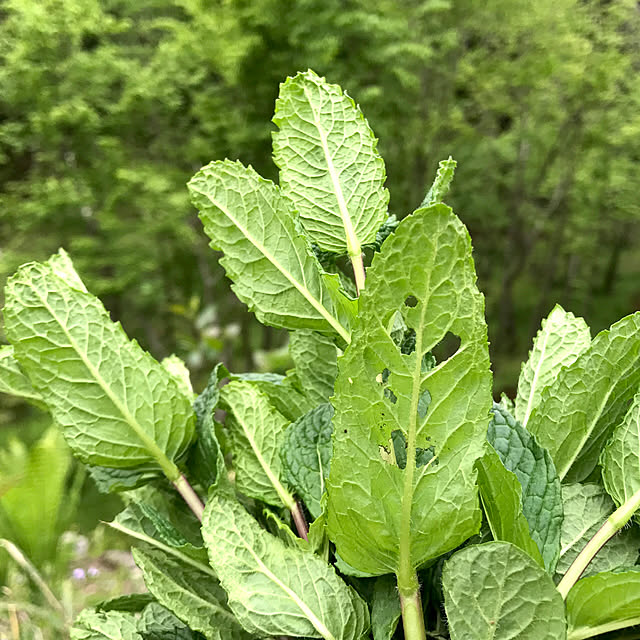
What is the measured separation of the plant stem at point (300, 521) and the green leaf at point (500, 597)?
0.48 ft

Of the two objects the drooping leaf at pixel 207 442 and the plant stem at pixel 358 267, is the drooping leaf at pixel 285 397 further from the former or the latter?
the plant stem at pixel 358 267

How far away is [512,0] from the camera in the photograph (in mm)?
4895

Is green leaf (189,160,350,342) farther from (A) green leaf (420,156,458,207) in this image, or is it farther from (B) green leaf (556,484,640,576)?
(B) green leaf (556,484,640,576)

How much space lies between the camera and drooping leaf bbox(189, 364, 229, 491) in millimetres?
474

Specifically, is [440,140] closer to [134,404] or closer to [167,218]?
[167,218]

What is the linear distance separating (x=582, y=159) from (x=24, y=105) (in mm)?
4967

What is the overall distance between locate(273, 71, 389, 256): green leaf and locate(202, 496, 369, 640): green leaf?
0.71ft

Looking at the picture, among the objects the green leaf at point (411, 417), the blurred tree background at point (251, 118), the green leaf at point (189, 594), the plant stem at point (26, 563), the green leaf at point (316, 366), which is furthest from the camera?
the blurred tree background at point (251, 118)

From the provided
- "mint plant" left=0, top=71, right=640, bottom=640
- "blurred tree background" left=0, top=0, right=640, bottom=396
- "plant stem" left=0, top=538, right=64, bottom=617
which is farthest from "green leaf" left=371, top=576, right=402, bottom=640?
"blurred tree background" left=0, top=0, right=640, bottom=396

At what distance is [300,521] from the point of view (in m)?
0.47

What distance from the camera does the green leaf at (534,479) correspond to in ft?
1.22

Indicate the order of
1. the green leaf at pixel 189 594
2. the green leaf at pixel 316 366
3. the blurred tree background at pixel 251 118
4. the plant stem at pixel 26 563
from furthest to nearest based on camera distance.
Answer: the blurred tree background at pixel 251 118 < the plant stem at pixel 26 563 < the green leaf at pixel 316 366 < the green leaf at pixel 189 594

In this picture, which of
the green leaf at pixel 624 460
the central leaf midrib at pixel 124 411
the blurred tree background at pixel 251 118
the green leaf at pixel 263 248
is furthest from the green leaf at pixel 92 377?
the blurred tree background at pixel 251 118

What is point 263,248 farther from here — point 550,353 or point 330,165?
point 550,353
